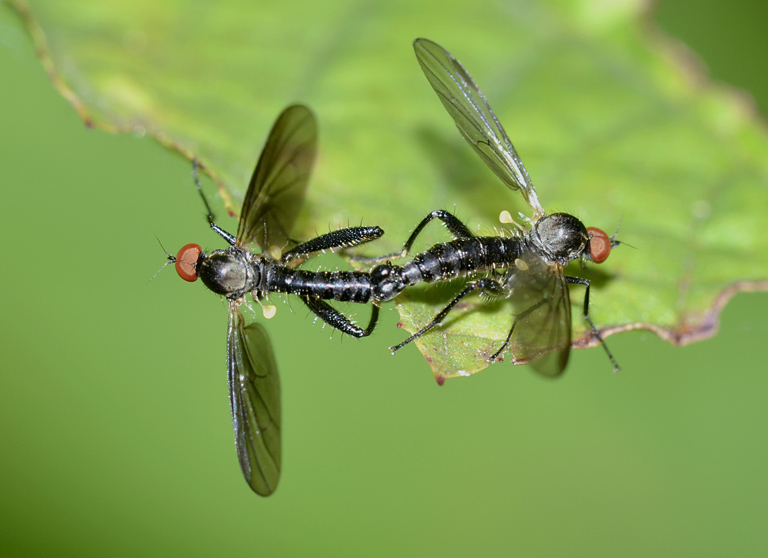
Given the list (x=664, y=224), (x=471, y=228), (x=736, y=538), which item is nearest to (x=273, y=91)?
(x=471, y=228)

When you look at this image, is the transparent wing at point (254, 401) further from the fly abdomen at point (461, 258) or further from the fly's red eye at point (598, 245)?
the fly's red eye at point (598, 245)

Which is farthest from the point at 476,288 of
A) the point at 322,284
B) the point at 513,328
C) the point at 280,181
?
the point at 280,181

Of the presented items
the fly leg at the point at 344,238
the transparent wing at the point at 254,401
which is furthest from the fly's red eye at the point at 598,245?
the transparent wing at the point at 254,401

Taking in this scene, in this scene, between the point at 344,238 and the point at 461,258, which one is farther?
the point at 461,258

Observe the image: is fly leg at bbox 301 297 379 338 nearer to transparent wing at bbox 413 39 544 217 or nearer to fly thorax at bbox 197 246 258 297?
fly thorax at bbox 197 246 258 297

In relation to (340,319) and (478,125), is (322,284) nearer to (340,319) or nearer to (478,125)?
(340,319)

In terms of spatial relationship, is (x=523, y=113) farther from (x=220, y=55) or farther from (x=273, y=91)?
(x=220, y=55)
